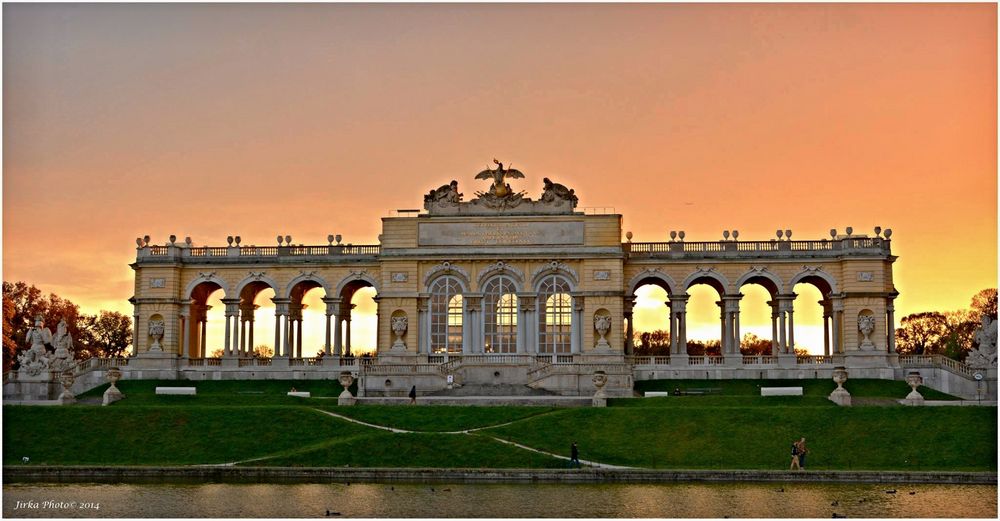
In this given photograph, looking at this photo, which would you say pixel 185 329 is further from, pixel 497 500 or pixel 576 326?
pixel 497 500

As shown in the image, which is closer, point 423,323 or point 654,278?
point 423,323

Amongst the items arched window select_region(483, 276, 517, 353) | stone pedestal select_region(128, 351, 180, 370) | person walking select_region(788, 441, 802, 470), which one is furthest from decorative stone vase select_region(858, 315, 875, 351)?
stone pedestal select_region(128, 351, 180, 370)

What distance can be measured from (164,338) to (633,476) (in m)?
41.5

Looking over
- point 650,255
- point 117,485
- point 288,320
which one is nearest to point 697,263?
point 650,255

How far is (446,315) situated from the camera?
79750 millimetres

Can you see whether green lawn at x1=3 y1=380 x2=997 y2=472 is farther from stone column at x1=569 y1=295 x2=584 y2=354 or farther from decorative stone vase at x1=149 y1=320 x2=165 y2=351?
decorative stone vase at x1=149 y1=320 x2=165 y2=351

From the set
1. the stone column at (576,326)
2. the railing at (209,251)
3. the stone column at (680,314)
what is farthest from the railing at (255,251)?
the stone column at (680,314)

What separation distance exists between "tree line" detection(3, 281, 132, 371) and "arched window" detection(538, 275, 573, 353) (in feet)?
91.2

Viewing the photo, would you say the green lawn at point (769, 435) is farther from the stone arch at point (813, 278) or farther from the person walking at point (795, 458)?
the stone arch at point (813, 278)

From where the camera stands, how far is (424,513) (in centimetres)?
4016

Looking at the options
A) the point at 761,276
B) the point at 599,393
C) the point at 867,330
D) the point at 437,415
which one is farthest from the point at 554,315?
the point at 437,415

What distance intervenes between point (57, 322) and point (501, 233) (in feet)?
107

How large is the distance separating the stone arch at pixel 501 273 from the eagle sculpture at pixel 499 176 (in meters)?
3.97

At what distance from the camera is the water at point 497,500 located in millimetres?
40062
